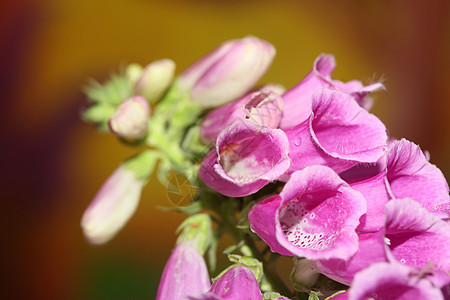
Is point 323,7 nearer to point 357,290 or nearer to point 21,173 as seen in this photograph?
point 21,173

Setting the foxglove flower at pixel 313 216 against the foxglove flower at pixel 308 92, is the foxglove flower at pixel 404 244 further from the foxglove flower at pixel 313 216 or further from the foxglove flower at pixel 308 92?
the foxglove flower at pixel 308 92

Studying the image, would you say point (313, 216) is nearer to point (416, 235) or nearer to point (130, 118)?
point (416, 235)

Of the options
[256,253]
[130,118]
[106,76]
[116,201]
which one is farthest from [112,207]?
[106,76]

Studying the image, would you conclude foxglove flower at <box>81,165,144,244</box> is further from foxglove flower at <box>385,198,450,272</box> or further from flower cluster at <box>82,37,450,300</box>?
foxglove flower at <box>385,198,450,272</box>

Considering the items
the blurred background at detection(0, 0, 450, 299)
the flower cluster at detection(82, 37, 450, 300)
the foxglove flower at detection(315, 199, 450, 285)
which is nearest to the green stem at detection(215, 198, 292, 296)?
the flower cluster at detection(82, 37, 450, 300)

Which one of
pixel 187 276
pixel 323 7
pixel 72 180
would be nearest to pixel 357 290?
pixel 187 276
